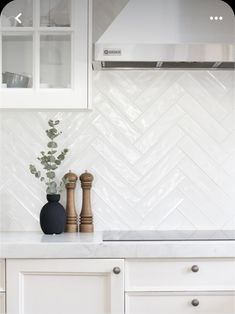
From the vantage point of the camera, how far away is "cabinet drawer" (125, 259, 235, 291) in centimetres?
231

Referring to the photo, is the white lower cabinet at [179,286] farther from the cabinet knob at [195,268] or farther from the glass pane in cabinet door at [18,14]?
the glass pane in cabinet door at [18,14]

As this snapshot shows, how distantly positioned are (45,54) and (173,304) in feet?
4.18

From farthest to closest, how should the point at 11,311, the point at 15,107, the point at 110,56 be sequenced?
the point at 15,107 < the point at 110,56 < the point at 11,311

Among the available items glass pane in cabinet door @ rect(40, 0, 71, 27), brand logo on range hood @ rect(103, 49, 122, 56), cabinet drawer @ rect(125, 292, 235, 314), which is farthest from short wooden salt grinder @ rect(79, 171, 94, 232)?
glass pane in cabinet door @ rect(40, 0, 71, 27)

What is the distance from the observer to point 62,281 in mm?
2311

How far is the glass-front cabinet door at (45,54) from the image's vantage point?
2.61 meters

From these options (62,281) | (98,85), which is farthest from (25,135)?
(62,281)

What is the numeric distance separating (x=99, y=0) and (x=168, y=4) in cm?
44

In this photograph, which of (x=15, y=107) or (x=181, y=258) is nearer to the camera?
(x=181, y=258)

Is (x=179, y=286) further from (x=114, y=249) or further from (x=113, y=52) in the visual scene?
(x=113, y=52)

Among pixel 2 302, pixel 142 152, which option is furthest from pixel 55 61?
pixel 2 302

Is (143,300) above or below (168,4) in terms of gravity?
below

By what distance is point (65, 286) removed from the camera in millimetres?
2312

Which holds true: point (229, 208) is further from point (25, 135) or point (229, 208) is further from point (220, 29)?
point (25, 135)
